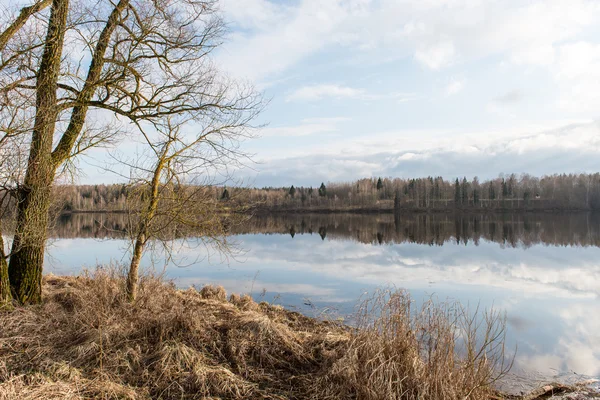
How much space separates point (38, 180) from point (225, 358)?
4.79m

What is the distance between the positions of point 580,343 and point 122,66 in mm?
11376

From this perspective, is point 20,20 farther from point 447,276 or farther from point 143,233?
point 447,276

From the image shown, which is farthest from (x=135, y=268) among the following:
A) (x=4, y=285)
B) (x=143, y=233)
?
(x=4, y=285)

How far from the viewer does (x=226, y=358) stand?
17.9 ft

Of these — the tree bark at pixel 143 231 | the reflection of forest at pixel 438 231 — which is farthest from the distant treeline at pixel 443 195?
the tree bark at pixel 143 231

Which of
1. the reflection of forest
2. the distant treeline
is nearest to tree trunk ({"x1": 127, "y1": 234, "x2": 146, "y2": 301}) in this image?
the reflection of forest

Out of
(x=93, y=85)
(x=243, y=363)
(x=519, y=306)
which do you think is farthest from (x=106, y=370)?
(x=519, y=306)

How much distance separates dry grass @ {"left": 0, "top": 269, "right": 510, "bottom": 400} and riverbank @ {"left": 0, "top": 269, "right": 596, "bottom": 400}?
1cm

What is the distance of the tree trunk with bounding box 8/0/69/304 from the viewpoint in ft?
23.6

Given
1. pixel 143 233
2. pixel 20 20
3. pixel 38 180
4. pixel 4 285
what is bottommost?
pixel 4 285

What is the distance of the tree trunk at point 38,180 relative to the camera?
7.19 metres

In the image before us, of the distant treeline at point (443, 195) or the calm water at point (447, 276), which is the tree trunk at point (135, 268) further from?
the distant treeline at point (443, 195)

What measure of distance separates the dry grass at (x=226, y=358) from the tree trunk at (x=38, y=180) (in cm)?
97

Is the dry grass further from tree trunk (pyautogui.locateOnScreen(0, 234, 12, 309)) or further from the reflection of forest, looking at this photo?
the reflection of forest
